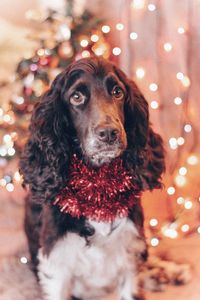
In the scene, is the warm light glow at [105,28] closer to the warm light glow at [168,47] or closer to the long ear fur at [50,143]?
the warm light glow at [168,47]

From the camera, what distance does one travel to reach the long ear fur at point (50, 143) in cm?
172

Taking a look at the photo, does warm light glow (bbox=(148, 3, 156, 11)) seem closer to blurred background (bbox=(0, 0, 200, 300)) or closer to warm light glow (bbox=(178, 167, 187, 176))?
blurred background (bbox=(0, 0, 200, 300))

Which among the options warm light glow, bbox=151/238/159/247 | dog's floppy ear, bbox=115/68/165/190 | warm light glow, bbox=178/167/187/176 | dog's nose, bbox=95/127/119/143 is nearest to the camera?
dog's nose, bbox=95/127/119/143

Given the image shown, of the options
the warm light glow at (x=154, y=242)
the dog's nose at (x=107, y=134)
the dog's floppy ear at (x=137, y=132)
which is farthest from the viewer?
the warm light glow at (x=154, y=242)

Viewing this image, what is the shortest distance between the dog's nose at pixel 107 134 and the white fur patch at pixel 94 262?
13.8 inches

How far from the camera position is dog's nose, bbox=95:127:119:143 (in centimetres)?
154

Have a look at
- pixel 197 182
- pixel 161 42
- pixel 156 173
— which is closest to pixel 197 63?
pixel 161 42

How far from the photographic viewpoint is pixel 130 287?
1.93m

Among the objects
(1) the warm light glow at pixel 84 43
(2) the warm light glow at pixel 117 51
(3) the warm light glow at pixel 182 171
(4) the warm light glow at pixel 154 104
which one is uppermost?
(1) the warm light glow at pixel 84 43

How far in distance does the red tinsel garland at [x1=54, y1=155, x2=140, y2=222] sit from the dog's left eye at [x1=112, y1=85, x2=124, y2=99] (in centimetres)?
21

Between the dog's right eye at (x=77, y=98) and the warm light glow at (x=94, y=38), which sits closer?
the dog's right eye at (x=77, y=98)

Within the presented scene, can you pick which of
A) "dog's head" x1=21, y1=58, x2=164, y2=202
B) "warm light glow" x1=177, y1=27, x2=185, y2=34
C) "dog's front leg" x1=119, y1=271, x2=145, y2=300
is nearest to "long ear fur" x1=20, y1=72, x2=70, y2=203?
"dog's head" x1=21, y1=58, x2=164, y2=202

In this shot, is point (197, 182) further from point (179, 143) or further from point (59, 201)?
point (59, 201)

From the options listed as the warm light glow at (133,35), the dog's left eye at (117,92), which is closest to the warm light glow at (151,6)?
the warm light glow at (133,35)
